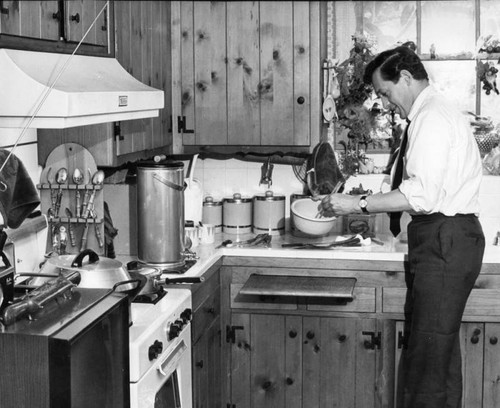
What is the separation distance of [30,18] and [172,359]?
51.9 inches

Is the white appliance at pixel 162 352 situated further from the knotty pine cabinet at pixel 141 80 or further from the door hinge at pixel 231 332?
the door hinge at pixel 231 332

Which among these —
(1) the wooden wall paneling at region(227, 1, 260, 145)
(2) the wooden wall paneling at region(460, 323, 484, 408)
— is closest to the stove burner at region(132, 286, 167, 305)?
(1) the wooden wall paneling at region(227, 1, 260, 145)

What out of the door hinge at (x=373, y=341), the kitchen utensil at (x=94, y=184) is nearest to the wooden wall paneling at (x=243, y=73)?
the kitchen utensil at (x=94, y=184)

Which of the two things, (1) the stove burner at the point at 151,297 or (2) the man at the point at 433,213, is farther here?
(2) the man at the point at 433,213

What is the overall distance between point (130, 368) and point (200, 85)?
229cm

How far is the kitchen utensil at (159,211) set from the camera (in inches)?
163

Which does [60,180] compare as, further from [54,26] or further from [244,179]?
[244,179]

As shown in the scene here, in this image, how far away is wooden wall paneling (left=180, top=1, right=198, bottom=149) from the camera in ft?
16.4

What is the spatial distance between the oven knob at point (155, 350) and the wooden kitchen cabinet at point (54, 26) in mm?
1106

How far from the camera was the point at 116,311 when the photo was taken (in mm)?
2730

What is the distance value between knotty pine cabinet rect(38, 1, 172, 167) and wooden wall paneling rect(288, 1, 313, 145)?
67 centimetres

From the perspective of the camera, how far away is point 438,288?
164 inches

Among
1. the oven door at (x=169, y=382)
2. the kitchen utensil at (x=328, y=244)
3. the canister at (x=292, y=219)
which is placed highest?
the canister at (x=292, y=219)

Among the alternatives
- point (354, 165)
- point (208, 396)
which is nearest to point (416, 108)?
point (354, 165)
